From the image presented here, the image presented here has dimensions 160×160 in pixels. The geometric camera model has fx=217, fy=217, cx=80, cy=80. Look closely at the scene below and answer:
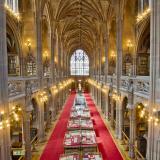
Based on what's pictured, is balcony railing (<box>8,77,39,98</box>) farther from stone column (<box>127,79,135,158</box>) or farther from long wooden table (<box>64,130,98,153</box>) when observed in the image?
stone column (<box>127,79,135,158</box>)

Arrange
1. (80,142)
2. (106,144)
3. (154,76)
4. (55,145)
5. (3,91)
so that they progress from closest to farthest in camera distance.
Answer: (3,91) < (154,76) < (80,142) < (106,144) < (55,145)

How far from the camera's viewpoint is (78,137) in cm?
1598

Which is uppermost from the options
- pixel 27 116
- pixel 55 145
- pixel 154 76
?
pixel 154 76

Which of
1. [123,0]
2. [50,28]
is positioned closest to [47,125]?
[50,28]

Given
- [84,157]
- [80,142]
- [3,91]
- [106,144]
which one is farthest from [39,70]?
[3,91]

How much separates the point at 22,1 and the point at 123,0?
30.8ft

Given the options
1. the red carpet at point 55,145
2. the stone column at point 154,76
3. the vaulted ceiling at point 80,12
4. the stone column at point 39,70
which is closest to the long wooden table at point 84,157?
the red carpet at point 55,145

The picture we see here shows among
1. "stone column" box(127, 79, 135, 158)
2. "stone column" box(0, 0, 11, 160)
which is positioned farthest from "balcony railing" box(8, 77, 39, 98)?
"stone column" box(127, 79, 135, 158)

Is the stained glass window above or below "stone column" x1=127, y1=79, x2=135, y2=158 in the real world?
above

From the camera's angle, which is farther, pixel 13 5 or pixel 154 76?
pixel 13 5

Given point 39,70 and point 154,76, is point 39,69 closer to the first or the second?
point 39,70

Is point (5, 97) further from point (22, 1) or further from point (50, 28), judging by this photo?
point (50, 28)

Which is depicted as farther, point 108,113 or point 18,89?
point 108,113

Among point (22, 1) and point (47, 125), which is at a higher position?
point (22, 1)
